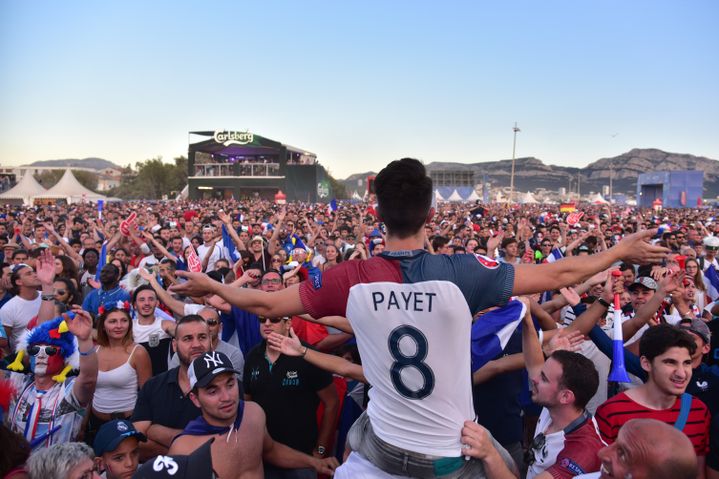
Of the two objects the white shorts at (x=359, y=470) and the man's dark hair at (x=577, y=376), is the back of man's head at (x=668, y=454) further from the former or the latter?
the man's dark hair at (x=577, y=376)

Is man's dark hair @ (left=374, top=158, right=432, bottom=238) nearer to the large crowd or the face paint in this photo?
the large crowd

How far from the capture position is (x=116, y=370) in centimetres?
453

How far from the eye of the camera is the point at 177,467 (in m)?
2.24

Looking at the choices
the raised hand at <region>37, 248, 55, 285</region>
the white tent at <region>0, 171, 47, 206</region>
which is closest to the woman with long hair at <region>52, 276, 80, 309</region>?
the raised hand at <region>37, 248, 55, 285</region>

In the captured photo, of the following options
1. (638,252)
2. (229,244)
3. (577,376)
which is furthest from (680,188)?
(638,252)

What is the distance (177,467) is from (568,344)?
2227 mm

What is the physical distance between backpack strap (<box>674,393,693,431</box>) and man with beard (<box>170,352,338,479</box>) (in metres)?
2.51

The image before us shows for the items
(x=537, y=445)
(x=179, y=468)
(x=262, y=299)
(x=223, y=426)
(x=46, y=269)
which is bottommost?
(x=537, y=445)

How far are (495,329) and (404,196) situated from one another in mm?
890

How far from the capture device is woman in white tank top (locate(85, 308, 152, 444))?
4.46 meters

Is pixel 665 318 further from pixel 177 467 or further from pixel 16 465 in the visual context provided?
pixel 16 465

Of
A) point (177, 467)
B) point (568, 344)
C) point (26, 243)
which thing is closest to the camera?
point (177, 467)

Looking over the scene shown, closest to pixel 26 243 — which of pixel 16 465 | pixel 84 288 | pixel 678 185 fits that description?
pixel 84 288

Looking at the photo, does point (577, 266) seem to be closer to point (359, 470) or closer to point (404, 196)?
point (404, 196)
